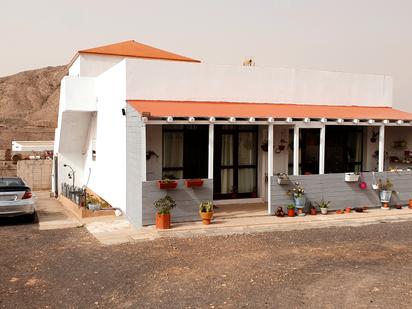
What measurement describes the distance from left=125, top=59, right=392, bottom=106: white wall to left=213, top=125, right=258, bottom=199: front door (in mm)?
1111

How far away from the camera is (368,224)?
11406 mm

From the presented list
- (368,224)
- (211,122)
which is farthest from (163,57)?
(368,224)

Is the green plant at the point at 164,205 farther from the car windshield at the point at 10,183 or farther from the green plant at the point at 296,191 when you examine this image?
the car windshield at the point at 10,183

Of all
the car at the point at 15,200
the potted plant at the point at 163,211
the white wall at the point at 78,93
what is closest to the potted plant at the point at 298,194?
the potted plant at the point at 163,211

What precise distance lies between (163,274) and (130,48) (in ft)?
39.9

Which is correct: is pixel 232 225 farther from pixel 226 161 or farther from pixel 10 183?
pixel 10 183

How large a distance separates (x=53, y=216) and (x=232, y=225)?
5430 mm

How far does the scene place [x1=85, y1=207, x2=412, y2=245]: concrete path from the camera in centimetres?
1012

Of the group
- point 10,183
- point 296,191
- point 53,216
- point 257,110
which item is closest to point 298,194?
point 296,191

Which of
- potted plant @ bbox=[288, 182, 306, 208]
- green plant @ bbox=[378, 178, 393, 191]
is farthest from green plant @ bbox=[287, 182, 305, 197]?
green plant @ bbox=[378, 178, 393, 191]

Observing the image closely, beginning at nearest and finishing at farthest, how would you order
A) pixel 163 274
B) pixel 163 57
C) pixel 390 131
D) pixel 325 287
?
pixel 325 287, pixel 163 274, pixel 390 131, pixel 163 57

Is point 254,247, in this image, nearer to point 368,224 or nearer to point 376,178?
point 368,224

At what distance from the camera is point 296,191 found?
12.4 m

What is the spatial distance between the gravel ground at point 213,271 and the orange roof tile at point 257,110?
328 centimetres
